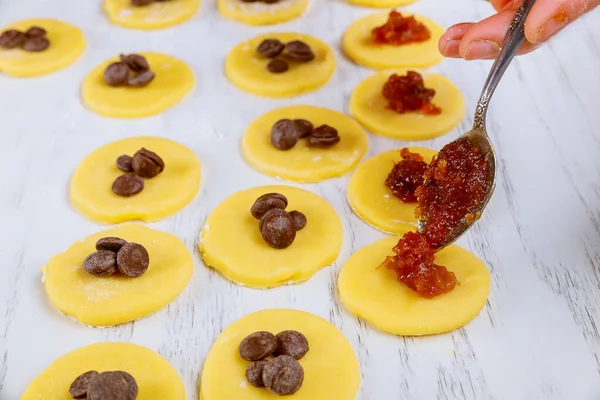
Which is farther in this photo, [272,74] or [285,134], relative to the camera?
[272,74]

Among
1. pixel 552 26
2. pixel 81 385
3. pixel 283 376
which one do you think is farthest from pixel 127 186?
pixel 552 26

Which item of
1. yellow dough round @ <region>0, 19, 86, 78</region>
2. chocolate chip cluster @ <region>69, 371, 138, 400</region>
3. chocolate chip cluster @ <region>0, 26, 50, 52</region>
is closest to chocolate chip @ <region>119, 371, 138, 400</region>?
chocolate chip cluster @ <region>69, 371, 138, 400</region>

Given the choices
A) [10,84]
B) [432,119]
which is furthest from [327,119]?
[10,84]

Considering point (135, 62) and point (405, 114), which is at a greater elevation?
point (405, 114)

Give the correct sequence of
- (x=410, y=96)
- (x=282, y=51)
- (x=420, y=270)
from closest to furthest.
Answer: (x=420, y=270)
(x=410, y=96)
(x=282, y=51)

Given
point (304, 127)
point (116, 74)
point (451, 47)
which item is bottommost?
point (116, 74)

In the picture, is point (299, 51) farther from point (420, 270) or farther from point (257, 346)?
point (257, 346)

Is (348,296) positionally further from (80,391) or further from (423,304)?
(80,391)
